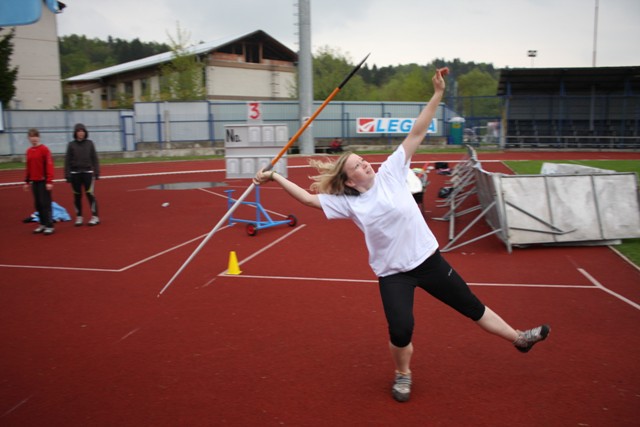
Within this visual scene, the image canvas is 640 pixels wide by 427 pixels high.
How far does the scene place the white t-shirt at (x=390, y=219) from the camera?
4098 millimetres

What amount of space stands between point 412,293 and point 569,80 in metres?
34.8

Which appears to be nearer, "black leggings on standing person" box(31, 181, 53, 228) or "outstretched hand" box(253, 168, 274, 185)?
"outstretched hand" box(253, 168, 274, 185)

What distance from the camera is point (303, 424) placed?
13.1 ft

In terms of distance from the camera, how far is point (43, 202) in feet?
36.5

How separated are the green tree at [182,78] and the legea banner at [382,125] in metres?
15.9

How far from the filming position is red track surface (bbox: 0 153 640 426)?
13.8 ft

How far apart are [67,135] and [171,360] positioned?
2864cm

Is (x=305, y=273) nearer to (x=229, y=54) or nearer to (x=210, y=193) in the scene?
(x=210, y=193)

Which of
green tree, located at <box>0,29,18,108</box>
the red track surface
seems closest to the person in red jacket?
the red track surface

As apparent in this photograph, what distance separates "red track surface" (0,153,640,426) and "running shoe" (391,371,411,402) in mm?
71

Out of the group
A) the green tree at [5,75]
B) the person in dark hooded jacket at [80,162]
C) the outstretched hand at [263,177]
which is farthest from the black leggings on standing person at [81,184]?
the green tree at [5,75]

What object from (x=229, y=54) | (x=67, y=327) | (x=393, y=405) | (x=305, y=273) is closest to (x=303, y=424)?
(x=393, y=405)

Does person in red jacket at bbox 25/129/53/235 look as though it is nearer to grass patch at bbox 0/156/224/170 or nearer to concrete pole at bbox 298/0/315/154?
grass patch at bbox 0/156/224/170

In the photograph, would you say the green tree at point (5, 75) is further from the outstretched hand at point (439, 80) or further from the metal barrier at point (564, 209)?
the outstretched hand at point (439, 80)
